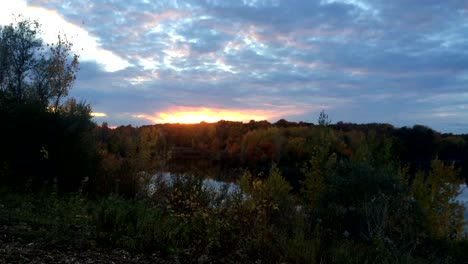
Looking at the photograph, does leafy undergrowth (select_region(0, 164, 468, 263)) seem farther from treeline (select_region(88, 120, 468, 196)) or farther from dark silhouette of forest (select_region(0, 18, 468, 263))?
treeline (select_region(88, 120, 468, 196))

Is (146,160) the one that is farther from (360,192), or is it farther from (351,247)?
(351,247)

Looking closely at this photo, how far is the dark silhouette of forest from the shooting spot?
7230 mm

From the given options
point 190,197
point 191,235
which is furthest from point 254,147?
point 191,235

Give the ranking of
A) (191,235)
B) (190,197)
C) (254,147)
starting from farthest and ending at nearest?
(254,147) < (190,197) < (191,235)

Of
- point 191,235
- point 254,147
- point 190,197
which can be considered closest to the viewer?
point 191,235

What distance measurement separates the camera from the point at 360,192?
40.6 ft

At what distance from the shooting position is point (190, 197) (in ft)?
28.6

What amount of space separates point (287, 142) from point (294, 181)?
2092 cm

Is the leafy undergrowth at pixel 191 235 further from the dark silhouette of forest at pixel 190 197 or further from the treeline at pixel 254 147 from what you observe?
the treeline at pixel 254 147

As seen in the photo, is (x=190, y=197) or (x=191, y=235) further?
(x=190, y=197)

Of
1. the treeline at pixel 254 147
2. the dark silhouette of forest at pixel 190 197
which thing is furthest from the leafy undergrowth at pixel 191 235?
the treeline at pixel 254 147

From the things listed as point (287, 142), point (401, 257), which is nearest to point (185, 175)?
point (401, 257)

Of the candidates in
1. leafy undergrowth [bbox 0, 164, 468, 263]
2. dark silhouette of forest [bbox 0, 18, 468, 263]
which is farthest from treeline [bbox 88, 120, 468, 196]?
leafy undergrowth [bbox 0, 164, 468, 263]

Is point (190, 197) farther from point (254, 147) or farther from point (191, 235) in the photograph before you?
point (254, 147)
